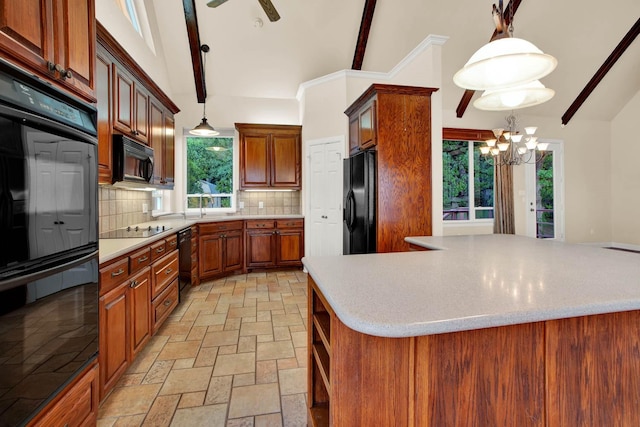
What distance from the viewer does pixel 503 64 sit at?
142 centimetres

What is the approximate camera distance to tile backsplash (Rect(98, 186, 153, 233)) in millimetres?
2851

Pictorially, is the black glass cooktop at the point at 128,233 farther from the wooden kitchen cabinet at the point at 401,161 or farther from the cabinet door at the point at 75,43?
the wooden kitchen cabinet at the point at 401,161

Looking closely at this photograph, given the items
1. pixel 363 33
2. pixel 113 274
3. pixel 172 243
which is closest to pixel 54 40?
pixel 113 274

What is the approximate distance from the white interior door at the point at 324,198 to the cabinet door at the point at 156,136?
211 centimetres

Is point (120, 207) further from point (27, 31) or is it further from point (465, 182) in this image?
point (465, 182)

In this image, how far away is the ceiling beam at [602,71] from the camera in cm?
535

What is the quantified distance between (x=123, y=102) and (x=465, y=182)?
6.34 m

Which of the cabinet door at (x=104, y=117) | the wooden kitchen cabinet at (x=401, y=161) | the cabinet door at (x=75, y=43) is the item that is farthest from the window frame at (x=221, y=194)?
the cabinet door at (x=75, y=43)

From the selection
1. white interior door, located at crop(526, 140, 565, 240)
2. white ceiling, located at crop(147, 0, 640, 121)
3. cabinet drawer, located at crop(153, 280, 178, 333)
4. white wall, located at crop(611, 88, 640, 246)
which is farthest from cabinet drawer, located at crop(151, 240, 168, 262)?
white wall, located at crop(611, 88, 640, 246)

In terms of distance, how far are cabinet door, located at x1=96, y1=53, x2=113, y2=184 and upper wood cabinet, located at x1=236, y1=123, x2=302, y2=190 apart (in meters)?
2.71

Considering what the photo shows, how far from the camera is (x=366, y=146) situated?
3371 mm

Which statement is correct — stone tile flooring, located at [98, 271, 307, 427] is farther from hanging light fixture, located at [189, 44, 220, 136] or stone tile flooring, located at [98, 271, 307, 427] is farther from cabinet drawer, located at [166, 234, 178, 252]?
hanging light fixture, located at [189, 44, 220, 136]

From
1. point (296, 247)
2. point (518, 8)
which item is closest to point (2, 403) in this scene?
point (296, 247)

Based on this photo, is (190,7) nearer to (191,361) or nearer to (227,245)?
(227,245)
